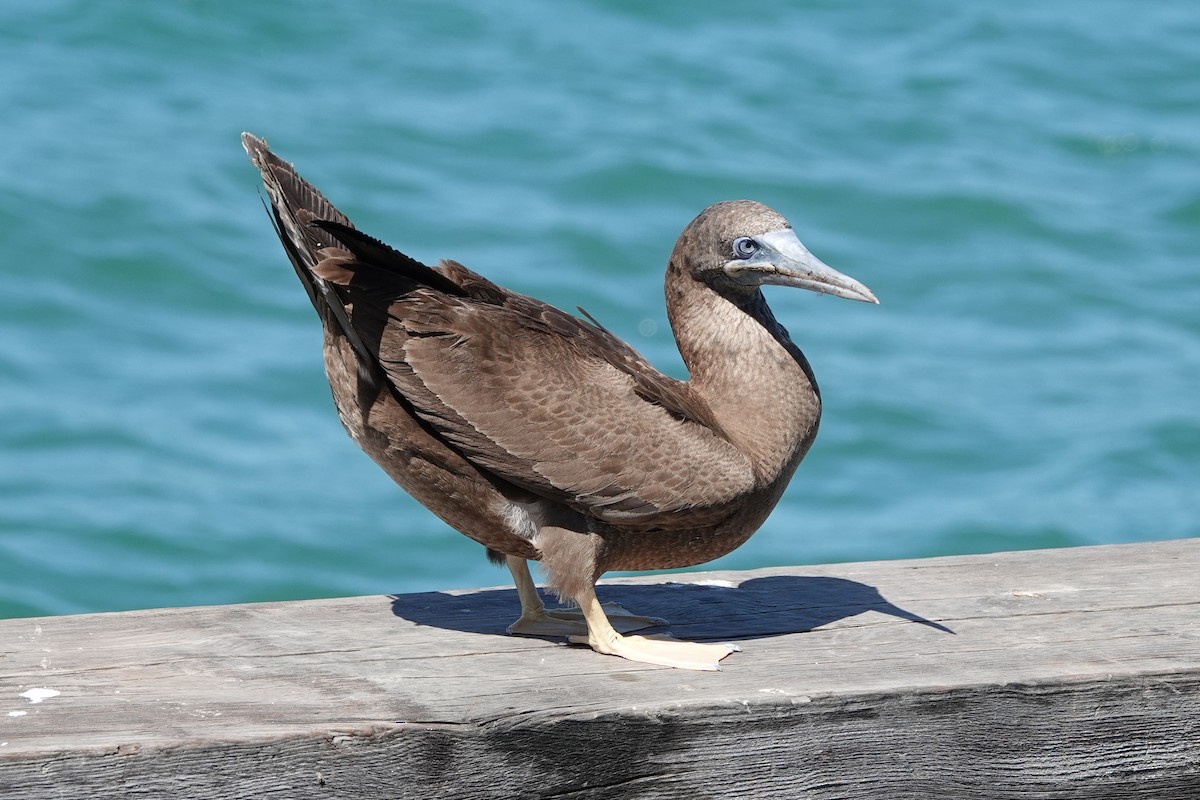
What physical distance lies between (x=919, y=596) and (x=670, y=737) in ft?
3.16

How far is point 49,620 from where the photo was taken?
10.3 feet

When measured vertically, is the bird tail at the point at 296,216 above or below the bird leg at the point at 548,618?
above

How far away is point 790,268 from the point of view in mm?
3244

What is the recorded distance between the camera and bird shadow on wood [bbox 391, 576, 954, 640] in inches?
130

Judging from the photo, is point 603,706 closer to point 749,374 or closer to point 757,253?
point 749,374

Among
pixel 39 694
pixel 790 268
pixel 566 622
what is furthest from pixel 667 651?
pixel 39 694

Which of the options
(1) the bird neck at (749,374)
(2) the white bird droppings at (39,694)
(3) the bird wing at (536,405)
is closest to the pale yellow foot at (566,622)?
(3) the bird wing at (536,405)

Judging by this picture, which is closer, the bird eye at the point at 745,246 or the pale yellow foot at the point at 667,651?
the pale yellow foot at the point at 667,651

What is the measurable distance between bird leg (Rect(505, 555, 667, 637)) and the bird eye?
766 mm

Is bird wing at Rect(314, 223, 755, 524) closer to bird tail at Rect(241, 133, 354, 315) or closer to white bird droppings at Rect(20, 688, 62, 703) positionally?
bird tail at Rect(241, 133, 354, 315)

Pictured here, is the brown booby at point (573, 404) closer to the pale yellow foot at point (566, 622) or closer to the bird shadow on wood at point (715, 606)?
the pale yellow foot at point (566, 622)

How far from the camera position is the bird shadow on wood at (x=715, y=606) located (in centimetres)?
330

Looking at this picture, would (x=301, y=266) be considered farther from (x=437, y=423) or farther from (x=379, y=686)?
(x=379, y=686)

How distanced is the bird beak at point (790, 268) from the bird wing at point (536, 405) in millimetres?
298
